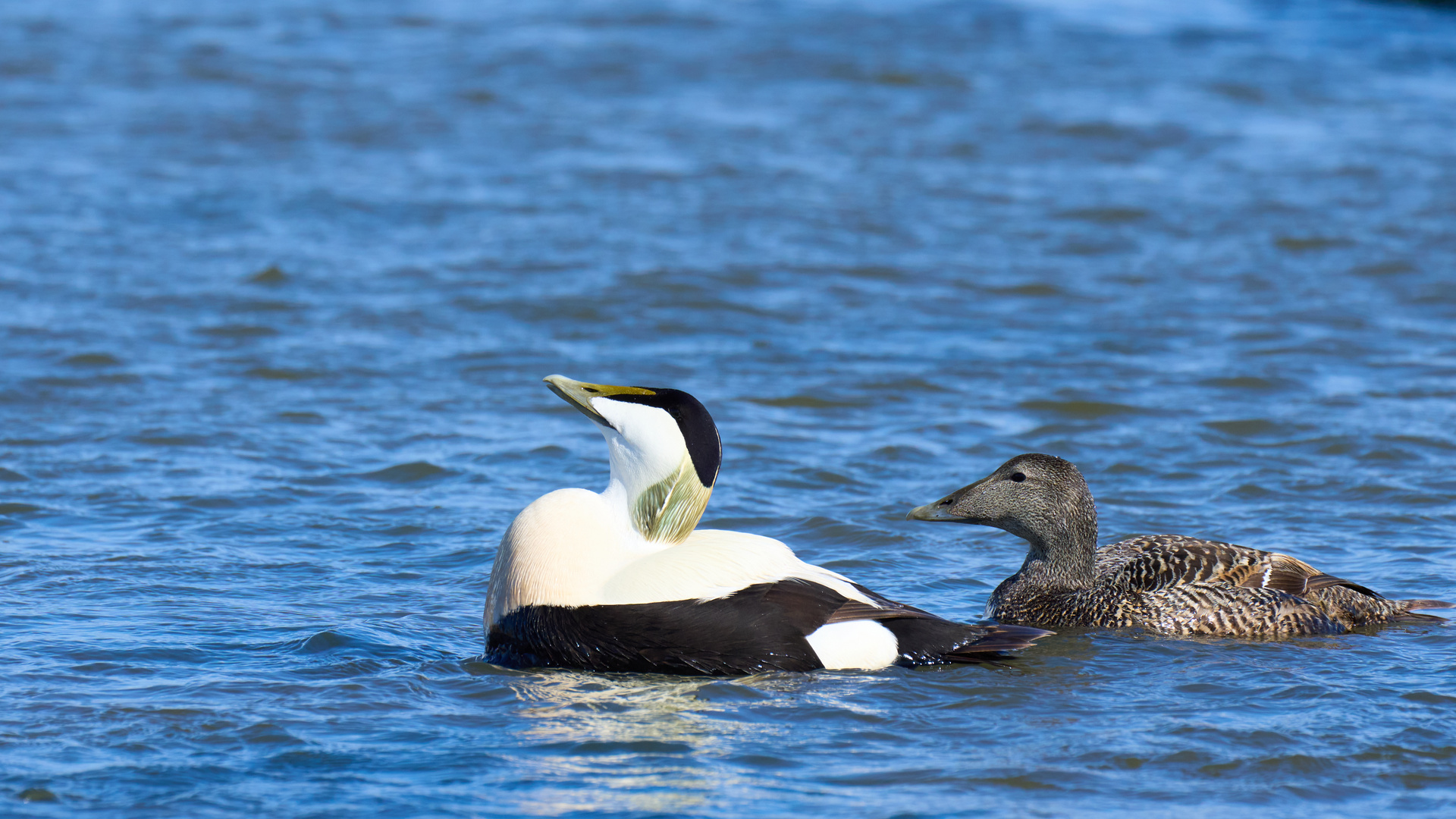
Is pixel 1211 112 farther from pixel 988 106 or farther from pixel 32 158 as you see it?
pixel 32 158

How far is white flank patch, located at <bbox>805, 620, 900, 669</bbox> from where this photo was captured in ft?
17.1

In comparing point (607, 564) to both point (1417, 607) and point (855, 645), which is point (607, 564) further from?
point (1417, 607)

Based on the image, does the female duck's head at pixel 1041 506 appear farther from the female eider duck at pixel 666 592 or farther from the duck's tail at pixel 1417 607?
the duck's tail at pixel 1417 607

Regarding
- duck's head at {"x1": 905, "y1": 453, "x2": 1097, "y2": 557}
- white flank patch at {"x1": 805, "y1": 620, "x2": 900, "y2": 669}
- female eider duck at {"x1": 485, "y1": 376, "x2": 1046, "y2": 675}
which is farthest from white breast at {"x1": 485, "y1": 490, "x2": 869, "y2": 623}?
duck's head at {"x1": 905, "y1": 453, "x2": 1097, "y2": 557}

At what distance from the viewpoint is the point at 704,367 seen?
959cm

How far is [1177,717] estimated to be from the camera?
16.1 ft

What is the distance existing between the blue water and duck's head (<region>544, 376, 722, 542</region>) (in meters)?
0.57

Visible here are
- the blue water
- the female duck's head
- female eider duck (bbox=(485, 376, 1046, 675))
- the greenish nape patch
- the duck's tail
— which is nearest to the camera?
the blue water

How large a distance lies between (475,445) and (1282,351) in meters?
4.80

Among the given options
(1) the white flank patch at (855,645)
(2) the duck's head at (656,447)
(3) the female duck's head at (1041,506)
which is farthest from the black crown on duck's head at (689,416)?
(3) the female duck's head at (1041,506)

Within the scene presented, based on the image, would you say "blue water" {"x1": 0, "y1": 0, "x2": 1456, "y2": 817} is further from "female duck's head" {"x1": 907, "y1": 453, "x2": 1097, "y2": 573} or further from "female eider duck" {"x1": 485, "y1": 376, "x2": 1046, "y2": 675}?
"female duck's head" {"x1": 907, "y1": 453, "x2": 1097, "y2": 573}

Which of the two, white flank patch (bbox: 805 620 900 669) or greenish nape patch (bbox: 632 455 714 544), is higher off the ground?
greenish nape patch (bbox: 632 455 714 544)

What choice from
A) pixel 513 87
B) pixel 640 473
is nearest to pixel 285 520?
pixel 640 473

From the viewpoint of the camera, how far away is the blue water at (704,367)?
183 inches
